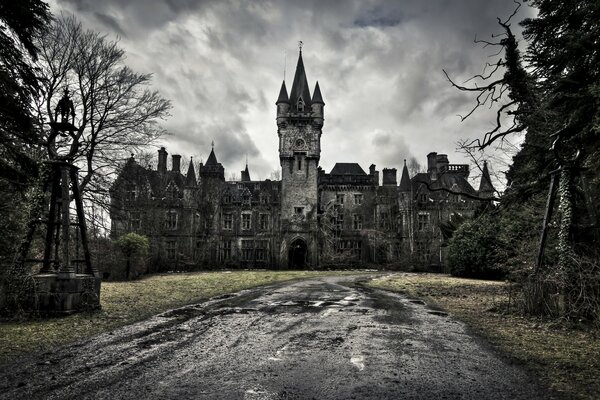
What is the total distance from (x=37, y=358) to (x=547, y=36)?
14.0 m

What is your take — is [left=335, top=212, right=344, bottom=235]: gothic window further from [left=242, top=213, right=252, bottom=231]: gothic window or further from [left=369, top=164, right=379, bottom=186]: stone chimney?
[left=242, top=213, right=252, bottom=231]: gothic window

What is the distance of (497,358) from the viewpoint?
590 cm

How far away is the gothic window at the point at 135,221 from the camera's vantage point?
3741 cm

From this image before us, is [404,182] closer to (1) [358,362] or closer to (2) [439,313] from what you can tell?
(2) [439,313]

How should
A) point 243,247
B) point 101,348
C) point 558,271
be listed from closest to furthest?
point 101,348
point 558,271
point 243,247

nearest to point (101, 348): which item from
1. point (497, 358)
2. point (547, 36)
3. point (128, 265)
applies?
point (497, 358)

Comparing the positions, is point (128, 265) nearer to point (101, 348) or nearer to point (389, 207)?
point (101, 348)

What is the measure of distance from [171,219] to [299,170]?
51.9 feet

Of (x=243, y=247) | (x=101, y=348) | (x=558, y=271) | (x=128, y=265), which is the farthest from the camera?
(x=243, y=247)

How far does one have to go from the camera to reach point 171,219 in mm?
44969

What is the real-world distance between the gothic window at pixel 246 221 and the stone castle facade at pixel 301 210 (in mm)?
124

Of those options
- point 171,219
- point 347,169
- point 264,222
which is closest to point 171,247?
point 171,219

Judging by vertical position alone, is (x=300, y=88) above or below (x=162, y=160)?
above

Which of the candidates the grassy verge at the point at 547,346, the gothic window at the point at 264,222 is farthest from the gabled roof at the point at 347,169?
the grassy verge at the point at 547,346
